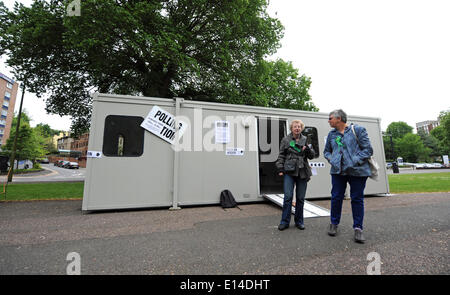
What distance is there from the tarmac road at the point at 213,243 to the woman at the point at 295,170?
0.25 meters

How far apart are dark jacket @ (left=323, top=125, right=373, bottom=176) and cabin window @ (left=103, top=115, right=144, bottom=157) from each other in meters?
4.01

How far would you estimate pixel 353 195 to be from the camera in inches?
113

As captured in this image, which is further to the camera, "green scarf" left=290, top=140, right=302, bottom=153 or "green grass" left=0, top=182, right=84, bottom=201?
"green grass" left=0, top=182, right=84, bottom=201

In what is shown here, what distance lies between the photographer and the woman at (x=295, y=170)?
3240 mm

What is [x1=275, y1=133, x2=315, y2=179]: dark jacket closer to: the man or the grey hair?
the man

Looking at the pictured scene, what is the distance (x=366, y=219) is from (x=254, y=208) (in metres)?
2.28

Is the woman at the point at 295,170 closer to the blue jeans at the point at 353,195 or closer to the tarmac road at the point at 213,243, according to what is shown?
the tarmac road at the point at 213,243

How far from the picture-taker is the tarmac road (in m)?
2.03

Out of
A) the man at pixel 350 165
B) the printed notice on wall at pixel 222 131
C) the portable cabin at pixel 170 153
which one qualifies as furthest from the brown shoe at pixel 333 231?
the printed notice on wall at pixel 222 131

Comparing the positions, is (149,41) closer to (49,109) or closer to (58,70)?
(58,70)

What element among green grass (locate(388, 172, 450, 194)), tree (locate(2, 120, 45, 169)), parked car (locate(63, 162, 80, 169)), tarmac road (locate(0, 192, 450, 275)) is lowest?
tarmac road (locate(0, 192, 450, 275))

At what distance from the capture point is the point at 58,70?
10.9 meters

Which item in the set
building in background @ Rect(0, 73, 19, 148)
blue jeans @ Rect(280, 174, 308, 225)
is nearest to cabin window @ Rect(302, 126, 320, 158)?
blue jeans @ Rect(280, 174, 308, 225)
